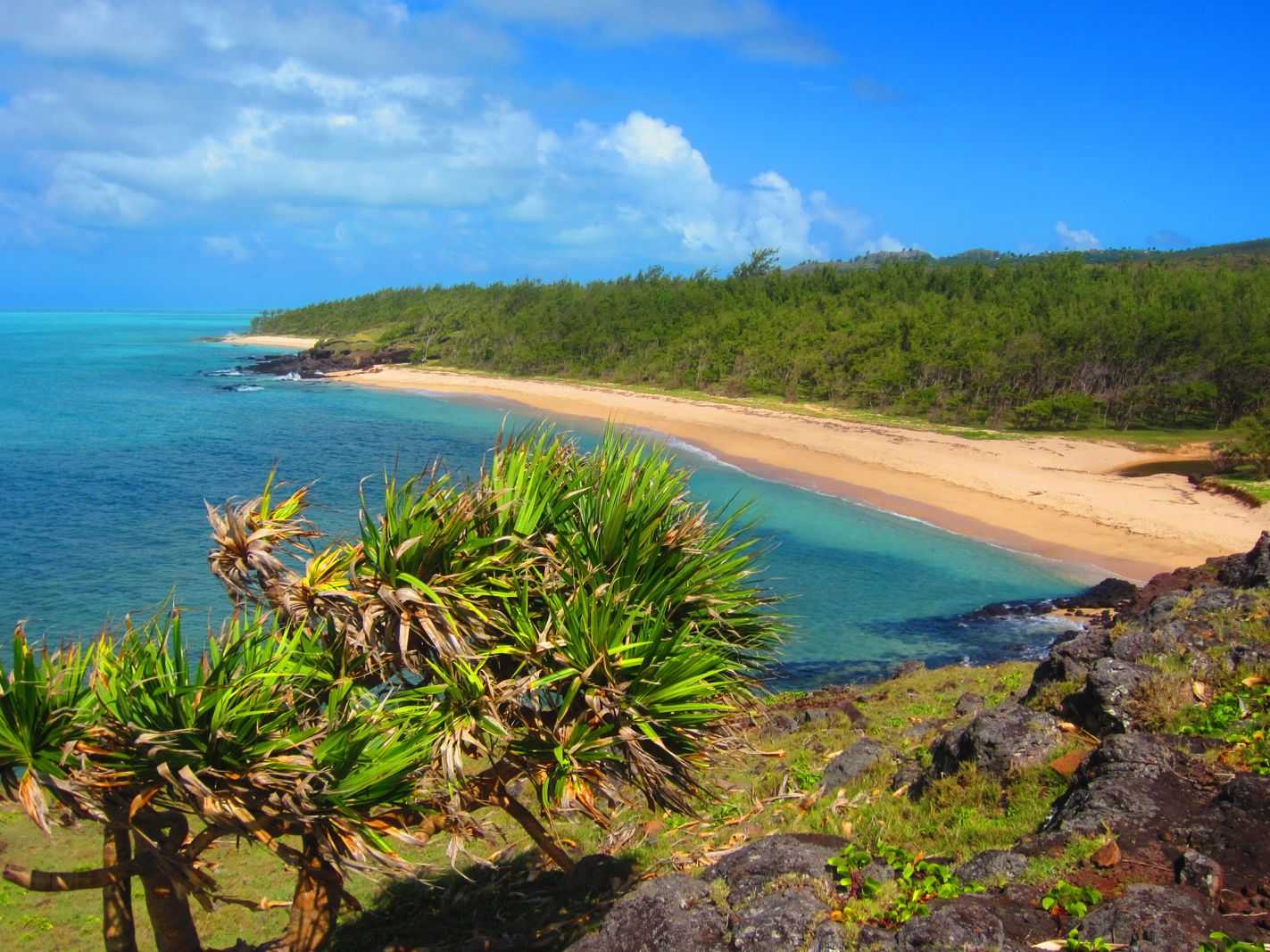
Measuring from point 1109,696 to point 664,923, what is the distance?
4516 millimetres

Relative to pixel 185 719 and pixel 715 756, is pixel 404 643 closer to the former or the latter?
pixel 185 719

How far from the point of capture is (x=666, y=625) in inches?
268

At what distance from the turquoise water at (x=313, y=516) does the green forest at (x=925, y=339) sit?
1578cm

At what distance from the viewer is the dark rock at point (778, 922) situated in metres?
5.41

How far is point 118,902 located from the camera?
627cm

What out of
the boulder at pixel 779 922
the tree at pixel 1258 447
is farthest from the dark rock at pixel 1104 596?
the boulder at pixel 779 922

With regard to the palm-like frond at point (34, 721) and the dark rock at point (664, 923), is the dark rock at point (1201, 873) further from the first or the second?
the palm-like frond at point (34, 721)

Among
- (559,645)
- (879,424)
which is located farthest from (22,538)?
(879,424)

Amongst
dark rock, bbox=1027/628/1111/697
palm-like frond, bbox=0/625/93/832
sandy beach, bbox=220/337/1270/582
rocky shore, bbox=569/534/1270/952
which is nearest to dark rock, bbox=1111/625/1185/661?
rocky shore, bbox=569/534/1270/952

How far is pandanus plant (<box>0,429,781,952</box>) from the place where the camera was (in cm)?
541

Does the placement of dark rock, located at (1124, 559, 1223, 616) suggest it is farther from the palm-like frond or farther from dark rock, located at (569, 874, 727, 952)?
the palm-like frond

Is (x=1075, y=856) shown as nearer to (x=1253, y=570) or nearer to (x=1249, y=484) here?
(x=1253, y=570)

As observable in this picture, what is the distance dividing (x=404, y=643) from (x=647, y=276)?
9663 cm

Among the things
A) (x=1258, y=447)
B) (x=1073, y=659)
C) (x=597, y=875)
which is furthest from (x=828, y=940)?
(x=1258, y=447)
